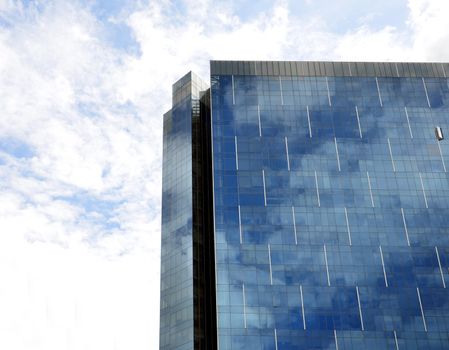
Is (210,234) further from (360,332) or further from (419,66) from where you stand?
(419,66)

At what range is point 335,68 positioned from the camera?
445 ft

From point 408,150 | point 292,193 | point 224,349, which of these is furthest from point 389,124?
point 224,349

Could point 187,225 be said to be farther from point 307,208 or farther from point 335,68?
point 335,68

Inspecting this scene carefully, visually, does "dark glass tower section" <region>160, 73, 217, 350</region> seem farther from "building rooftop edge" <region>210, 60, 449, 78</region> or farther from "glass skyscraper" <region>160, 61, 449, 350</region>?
"building rooftop edge" <region>210, 60, 449, 78</region>

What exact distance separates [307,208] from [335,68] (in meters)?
33.3

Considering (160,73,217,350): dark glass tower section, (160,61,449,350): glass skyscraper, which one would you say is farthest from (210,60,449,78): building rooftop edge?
(160,73,217,350): dark glass tower section

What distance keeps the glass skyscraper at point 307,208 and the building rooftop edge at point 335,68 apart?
0.27 m

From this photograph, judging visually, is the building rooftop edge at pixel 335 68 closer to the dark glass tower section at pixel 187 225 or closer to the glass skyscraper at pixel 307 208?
the glass skyscraper at pixel 307 208

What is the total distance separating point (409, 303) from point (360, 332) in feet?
35.7

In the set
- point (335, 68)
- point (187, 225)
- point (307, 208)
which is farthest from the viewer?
point (335, 68)

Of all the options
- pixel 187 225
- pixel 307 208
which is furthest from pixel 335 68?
pixel 187 225

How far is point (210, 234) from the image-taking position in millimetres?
124438

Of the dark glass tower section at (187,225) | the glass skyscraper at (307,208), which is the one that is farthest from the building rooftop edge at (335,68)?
the dark glass tower section at (187,225)

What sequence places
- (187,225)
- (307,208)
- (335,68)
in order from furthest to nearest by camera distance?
(335,68) < (187,225) < (307,208)
